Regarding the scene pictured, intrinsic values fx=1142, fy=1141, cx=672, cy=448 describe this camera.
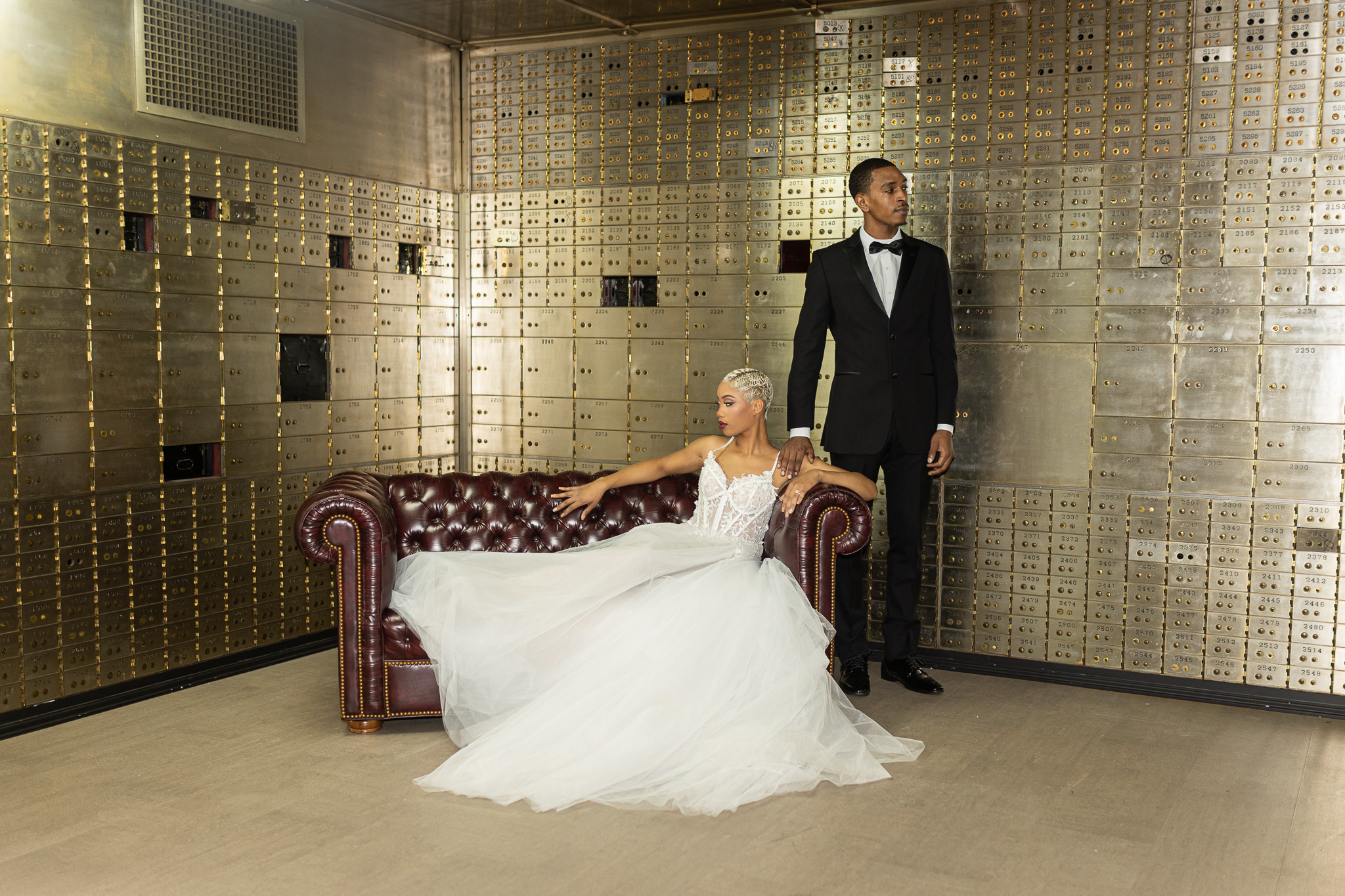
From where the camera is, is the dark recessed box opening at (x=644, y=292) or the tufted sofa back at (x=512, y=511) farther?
the dark recessed box opening at (x=644, y=292)

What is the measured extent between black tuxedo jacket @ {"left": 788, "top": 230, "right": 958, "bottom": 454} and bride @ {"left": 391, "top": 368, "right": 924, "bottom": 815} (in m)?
0.50

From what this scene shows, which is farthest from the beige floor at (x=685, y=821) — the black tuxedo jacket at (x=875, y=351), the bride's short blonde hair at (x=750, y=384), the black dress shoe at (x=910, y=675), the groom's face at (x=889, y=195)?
the groom's face at (x=889, y=195)

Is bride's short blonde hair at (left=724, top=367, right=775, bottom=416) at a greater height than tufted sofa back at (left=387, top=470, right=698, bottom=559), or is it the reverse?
bride's short blonde hair at (left=724, top=367, right=775, bottom=416)

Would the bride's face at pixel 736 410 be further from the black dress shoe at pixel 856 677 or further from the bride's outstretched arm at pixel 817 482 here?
the black dress shoe at pixel 856 677

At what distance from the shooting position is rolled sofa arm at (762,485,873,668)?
3.95 m

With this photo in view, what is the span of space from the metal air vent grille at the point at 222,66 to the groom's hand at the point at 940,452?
10.2 ft

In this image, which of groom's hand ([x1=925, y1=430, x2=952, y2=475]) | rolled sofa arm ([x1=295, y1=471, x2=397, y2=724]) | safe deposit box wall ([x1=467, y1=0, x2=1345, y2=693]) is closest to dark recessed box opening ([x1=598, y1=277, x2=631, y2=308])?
safe deposit box wall ([x1=467, y1=0, x2=1345, y2=693])

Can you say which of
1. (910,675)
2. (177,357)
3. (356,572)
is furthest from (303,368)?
(910,675)

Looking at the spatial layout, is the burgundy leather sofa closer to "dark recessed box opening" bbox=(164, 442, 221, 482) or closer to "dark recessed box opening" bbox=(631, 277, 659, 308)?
"dark recessed box opening" bbox=(164, 442, 221, 482)

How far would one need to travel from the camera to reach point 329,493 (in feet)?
12.7

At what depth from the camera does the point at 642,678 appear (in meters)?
3.44

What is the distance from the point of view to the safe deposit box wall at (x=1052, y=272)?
445cm

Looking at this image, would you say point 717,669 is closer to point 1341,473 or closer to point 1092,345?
point 1092,345

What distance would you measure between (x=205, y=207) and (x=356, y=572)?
1838 millimetres
